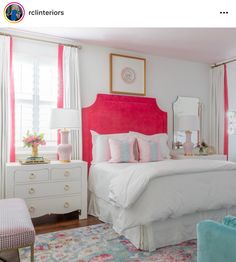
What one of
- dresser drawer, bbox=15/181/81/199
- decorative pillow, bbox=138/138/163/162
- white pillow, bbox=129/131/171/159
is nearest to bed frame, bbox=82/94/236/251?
white pillow, bbox=129/131/171/159

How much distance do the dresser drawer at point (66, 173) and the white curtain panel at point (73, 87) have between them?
0.46 metres

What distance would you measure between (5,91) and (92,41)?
4.83ft

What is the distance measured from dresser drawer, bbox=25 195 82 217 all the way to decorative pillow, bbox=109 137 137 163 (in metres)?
0.72

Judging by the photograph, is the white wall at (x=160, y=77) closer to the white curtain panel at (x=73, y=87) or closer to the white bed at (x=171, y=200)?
the white curtain panel at (x=73, y=87)

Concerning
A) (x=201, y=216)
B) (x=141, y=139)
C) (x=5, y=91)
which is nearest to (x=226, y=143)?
(x=141, y=139)

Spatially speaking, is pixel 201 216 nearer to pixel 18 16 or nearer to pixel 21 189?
pixel 21 189

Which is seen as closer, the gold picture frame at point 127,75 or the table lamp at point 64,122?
the table lamp at point 64,122

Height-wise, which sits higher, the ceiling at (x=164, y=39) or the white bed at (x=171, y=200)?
the ceiling at (x=164, y=39)

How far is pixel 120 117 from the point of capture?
4.13 meters

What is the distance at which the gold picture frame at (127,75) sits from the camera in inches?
163

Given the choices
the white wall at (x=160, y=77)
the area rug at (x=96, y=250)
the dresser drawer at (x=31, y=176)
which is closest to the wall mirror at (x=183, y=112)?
the white wall at (x=160, y=77)

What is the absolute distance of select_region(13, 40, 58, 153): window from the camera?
3541 mm

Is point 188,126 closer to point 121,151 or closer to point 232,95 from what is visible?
point 232,95

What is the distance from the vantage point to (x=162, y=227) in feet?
7.93
